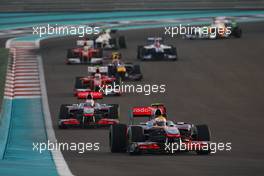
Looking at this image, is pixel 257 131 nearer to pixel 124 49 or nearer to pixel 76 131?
pixel 76 131

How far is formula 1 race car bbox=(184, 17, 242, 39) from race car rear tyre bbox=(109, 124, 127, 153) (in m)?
Answer: 32.5

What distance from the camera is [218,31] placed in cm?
5441

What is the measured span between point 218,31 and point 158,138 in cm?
3358

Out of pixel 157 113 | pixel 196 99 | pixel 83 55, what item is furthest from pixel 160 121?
pixel 83 55

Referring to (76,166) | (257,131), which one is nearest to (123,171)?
(76,166)

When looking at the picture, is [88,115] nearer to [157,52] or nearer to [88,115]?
[88,115]

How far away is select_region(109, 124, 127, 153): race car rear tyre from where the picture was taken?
21688mm

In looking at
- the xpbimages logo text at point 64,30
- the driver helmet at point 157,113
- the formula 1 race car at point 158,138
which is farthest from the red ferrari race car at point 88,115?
the xpbimages logo text at point 64,30

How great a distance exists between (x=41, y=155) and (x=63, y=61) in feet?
84.4

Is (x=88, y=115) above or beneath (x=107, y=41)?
above

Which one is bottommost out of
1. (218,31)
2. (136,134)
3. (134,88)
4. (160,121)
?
(134,88)

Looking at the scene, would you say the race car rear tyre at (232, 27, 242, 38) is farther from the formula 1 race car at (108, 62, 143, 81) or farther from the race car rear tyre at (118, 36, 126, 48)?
the formula 1 race car at (108, 62, 143, 81)

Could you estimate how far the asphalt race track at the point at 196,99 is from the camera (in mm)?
18847

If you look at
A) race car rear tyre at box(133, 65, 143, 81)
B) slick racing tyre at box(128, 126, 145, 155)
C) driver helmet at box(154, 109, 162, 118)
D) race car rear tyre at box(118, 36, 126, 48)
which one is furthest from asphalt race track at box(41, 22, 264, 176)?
driver helmet at box(154, 109, 162, 118)
